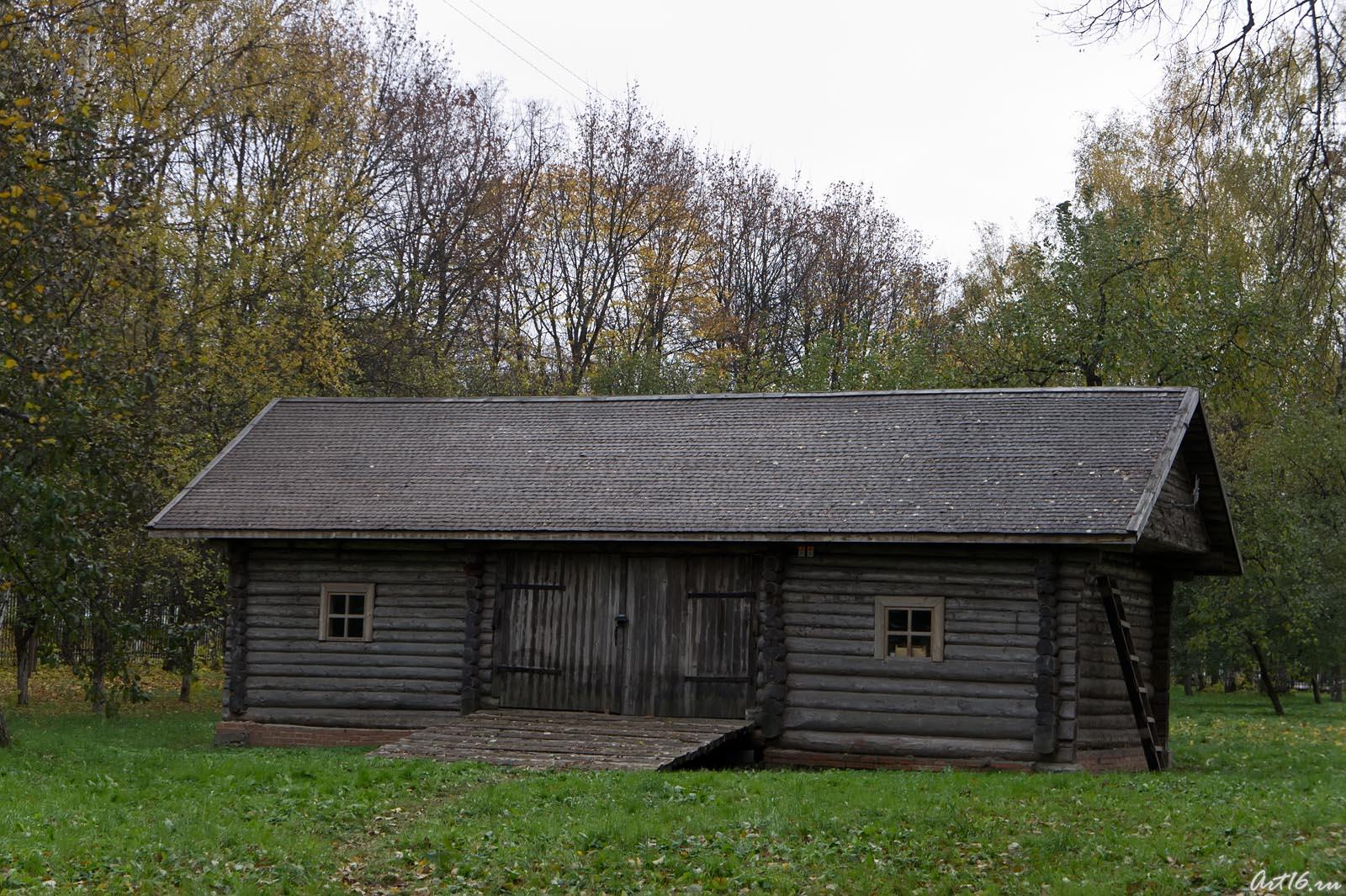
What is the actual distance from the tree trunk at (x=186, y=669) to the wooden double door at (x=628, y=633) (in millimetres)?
5941

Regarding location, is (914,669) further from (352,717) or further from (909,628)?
(352,717)

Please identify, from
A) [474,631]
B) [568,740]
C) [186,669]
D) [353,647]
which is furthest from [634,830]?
[186,669]

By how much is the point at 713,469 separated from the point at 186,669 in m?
11.8

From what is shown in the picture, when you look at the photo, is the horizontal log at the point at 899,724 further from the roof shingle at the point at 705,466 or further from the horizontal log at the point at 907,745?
the roof shingle at the point at 705,466

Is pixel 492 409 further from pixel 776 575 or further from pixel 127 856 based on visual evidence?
pixel 127 856

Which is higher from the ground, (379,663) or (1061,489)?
(1061,489)

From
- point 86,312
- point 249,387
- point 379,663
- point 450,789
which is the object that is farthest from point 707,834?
point 249,387

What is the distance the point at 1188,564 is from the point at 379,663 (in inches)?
533

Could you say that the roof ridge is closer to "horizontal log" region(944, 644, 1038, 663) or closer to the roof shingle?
the roof shingle

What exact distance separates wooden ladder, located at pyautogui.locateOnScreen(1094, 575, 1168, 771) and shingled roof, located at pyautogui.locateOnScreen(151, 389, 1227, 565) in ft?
6.05

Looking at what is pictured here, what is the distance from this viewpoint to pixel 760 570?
1938 cm

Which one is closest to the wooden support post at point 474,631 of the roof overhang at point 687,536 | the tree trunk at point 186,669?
the roof overhang at point 687,536

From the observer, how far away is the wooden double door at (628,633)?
19.5 metres

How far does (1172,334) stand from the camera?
29.0 meters
